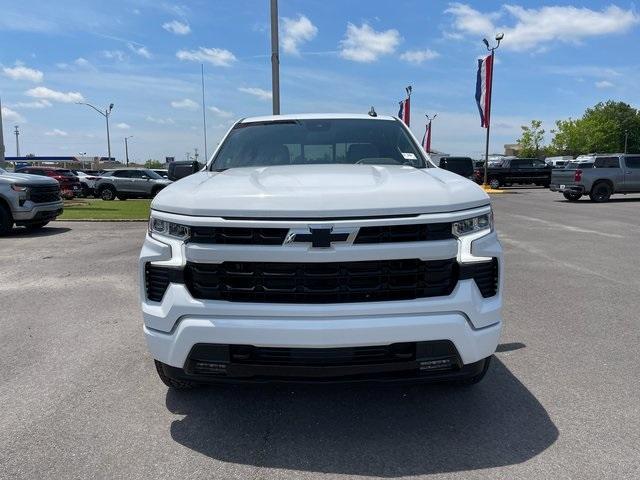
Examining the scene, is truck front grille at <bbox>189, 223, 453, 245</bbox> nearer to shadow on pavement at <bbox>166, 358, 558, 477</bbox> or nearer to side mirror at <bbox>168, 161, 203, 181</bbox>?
shadow on pavement at <bbox>166, 358, 558, 477</bbox>

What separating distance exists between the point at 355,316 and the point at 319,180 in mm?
899

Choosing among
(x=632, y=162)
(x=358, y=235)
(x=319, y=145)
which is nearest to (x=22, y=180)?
(x=319, y=145)

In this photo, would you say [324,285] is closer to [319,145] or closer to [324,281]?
[324,281]

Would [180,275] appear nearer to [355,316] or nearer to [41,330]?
[355,316]

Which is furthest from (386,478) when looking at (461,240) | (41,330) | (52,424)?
(41,330)

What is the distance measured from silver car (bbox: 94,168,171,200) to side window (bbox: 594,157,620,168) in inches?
799

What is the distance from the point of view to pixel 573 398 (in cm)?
356

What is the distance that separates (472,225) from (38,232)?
12.3m

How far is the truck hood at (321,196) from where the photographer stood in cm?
277

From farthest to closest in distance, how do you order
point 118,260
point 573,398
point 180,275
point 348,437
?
point 118,260 < point 573,398 < point 348,437 < point 180,275

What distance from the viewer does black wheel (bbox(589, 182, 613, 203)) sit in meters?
22.2

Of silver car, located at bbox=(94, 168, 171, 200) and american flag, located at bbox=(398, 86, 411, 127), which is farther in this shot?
american flag, located at bbox=(398, 86, 411, 127)

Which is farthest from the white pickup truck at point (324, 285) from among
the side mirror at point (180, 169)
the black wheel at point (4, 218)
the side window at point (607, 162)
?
the side window at point (607, 162)

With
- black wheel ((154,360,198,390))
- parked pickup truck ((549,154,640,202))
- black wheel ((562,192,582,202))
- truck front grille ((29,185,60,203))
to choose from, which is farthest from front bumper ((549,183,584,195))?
black wheel ((154,360,198,390))
